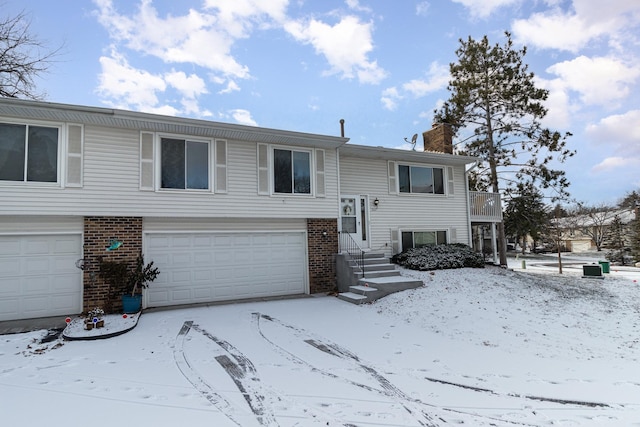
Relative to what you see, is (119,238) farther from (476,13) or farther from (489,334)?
(476,13)

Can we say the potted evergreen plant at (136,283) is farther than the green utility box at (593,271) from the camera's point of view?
No

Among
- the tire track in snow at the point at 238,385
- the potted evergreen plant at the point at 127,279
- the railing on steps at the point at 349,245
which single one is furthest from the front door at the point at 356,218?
the tire track in snow at the point at 238,385

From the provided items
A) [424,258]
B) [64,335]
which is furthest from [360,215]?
[64,335]

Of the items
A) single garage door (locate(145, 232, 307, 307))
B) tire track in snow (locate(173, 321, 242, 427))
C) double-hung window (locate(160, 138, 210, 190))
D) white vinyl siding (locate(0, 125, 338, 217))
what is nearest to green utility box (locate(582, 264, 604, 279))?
single garage door (locate(145, 232, 307, 307))

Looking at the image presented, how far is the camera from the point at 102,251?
865 centimetres

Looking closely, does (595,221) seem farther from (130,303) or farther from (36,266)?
Result: (36,266)

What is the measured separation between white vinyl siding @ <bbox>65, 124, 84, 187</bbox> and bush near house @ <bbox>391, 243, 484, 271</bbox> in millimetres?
9762

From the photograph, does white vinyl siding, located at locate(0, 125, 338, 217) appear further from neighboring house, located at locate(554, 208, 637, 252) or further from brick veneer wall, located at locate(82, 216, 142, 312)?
neighboring house, located at locate(554, 208, 637, 252)

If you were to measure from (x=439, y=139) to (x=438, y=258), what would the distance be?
5.65m

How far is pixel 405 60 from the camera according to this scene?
38.7ft

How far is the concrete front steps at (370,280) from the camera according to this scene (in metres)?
9.58

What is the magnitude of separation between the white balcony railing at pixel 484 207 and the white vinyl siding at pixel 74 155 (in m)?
13.6

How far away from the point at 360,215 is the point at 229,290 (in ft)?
16.8

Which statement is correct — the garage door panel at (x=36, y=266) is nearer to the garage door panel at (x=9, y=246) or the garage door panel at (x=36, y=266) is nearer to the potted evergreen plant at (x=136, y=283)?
the garage door panel at (x=9, y=246)
